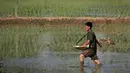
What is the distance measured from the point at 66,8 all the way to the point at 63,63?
1291cm

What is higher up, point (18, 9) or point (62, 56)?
point (18, 9)

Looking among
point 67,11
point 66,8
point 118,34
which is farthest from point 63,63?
point 66,8

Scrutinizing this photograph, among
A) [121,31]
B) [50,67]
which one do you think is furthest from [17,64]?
[121,31]

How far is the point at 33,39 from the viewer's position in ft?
69.4

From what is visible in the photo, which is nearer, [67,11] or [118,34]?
[118,34]

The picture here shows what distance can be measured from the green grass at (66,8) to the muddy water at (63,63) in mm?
9778

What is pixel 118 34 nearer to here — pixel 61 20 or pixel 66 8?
pixel 61 20

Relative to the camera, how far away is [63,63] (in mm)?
15852

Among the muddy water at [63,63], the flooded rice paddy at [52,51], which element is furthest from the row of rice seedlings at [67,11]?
the muddy water at [63,63]

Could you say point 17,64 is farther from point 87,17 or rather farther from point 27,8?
point 27,8

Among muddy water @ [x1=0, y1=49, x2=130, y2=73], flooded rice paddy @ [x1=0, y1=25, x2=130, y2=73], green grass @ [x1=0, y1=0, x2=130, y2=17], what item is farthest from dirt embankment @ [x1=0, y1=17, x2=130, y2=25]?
muddy water @ [x1=0, y1=49, x2=130, y2=73]

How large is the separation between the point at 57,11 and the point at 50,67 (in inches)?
517

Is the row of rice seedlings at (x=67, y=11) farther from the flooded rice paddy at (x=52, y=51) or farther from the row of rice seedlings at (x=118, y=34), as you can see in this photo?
the flooded rice paddy at (x=52, y=51)

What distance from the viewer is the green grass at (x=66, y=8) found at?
2794 centimetres
